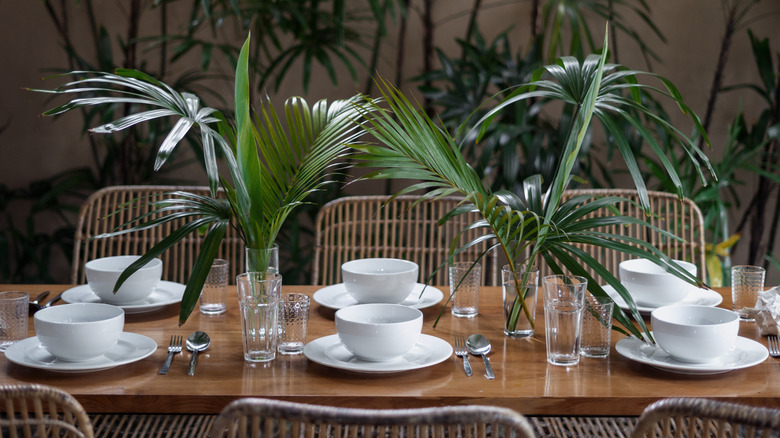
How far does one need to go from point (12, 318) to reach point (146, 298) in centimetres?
33

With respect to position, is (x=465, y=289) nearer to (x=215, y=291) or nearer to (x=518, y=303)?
(x=518, y=303)

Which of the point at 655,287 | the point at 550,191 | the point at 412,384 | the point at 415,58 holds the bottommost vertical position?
the point at 412,384

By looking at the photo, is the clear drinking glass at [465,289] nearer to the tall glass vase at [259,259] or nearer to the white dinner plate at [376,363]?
the white dinner plate at [376,363]

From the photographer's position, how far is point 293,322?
4.51 ft

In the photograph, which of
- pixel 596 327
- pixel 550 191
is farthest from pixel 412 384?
pixel 550 191

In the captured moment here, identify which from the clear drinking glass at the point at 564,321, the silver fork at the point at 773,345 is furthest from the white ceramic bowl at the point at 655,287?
the clear drinking glass at the point at 564,321

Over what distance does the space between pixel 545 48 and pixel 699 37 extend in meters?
0.72

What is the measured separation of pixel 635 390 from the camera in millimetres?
1204

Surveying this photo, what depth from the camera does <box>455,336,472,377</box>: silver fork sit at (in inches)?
50.9

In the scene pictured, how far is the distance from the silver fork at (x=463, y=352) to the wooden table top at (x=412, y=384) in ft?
0.04

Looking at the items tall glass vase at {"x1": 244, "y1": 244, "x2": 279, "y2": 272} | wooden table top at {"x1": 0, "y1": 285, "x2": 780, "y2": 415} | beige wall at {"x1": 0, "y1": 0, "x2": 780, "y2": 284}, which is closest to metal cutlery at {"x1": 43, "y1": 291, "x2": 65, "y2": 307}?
wooden table top at {"x1": 0, "y1": 285, "x2": 780, "y2": 415}

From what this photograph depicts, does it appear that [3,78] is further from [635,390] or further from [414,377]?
[635,390]

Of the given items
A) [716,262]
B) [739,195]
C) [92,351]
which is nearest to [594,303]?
[92,351]

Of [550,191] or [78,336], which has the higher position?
[550,191]
